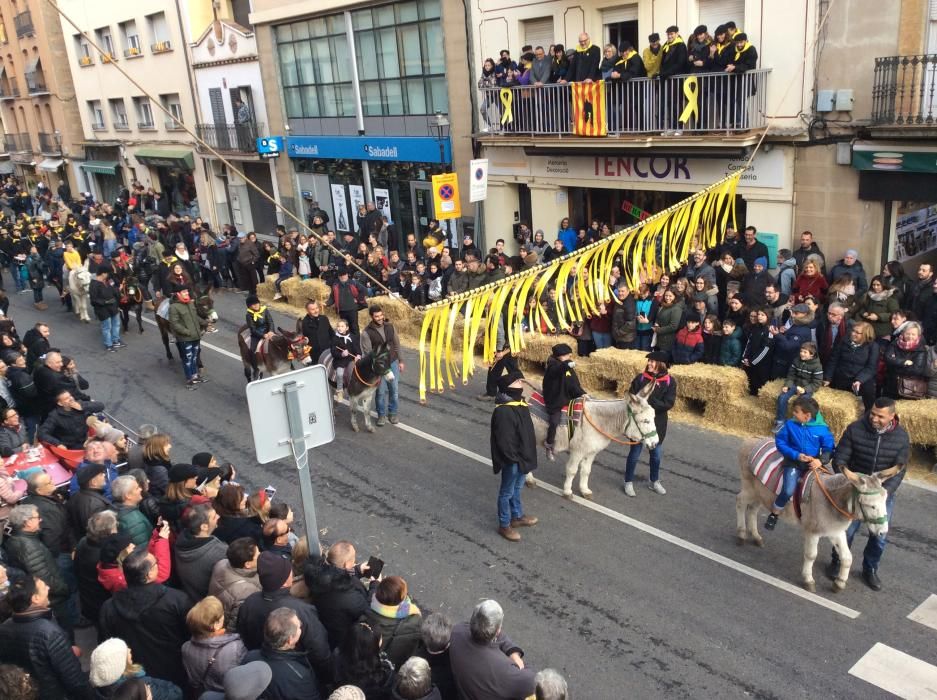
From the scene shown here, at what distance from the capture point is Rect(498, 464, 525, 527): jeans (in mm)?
8648

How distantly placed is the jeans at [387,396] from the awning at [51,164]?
39.8 metres

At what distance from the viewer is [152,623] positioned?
18.2 ft

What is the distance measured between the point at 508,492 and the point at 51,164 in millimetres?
44983

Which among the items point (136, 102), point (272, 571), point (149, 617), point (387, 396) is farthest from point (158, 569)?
point (136, 102)

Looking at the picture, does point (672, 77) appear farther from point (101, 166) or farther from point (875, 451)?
point (101, 166)

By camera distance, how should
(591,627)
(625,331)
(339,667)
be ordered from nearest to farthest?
(339,667) < (591,627) < (625,331)

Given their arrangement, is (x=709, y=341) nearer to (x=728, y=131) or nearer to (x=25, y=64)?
(x=728, y=131)

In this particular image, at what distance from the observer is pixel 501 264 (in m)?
15.7

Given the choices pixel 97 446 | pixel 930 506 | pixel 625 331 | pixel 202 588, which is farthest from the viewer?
pixel 625 331

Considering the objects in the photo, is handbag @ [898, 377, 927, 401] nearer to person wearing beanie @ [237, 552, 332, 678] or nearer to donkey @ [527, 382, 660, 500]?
donkey @ [527, 382, 660, 500]

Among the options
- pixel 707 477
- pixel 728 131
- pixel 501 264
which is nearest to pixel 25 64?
pixel 501 264

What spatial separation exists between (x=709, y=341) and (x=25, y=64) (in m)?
45.5

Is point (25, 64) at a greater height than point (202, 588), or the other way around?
point (25, 64)

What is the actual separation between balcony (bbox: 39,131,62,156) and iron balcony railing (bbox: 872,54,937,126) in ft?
140
